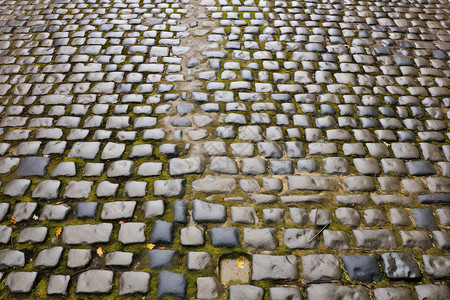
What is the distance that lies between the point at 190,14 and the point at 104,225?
3.80 m

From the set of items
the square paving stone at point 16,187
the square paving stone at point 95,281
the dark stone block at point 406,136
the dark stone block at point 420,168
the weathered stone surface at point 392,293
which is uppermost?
the square paving stone at point 16,187

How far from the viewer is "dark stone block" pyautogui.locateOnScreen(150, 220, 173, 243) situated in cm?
245

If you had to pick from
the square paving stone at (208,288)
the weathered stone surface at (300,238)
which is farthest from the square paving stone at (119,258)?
the weathered stone surface at (300,238)

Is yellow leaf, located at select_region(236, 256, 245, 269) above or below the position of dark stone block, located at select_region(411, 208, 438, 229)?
above

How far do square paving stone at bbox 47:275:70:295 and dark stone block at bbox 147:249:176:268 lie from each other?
0.56 meters

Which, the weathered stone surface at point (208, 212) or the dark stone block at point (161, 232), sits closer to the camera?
the dark stone block at point (161, 232)

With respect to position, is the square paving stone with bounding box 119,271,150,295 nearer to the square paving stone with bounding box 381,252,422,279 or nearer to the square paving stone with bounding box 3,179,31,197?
the square paving stone with bounding box 3,179,31,197

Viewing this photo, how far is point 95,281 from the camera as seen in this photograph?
2244mm

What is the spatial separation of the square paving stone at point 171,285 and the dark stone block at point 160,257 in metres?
0.07

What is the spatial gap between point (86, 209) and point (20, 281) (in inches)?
25.5

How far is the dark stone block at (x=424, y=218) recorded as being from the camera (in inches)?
103

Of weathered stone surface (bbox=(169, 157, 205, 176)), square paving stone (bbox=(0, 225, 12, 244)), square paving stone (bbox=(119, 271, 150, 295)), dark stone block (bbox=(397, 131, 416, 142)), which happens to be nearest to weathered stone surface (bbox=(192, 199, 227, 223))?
weathered stone surface (bbox=(169, 157, 205, 176))

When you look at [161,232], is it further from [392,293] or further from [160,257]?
[392,293]

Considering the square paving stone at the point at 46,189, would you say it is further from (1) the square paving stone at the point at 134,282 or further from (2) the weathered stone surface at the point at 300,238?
(2) the weathered stone surface at the point at 300,238
